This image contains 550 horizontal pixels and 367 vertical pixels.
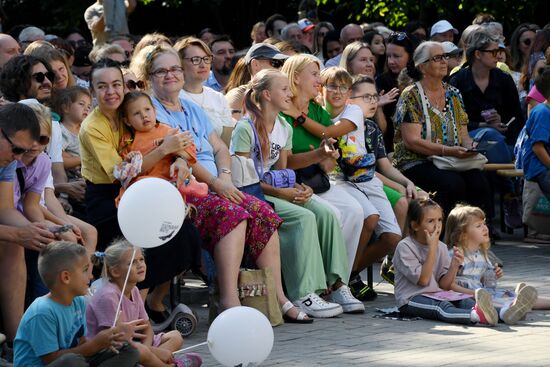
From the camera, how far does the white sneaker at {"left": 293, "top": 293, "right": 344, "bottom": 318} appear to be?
8.23m

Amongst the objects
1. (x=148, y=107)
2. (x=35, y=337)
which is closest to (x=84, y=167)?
(x=148, y=107)

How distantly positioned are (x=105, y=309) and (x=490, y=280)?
3.19 meters

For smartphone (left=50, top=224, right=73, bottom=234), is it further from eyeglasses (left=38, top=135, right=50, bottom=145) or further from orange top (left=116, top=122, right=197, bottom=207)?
orange top (left=116, top=122, right=197, bottom=207)

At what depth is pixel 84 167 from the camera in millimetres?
7762

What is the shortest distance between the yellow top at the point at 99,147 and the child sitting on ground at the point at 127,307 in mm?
996

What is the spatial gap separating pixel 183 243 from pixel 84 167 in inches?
33.5

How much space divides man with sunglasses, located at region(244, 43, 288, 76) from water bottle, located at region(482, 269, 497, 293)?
7.82 ft

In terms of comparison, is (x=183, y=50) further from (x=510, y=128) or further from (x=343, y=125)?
(x=510, y=128)

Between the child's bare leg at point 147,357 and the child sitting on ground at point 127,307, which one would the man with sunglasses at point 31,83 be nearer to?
the child sitting on ground at point 127,307

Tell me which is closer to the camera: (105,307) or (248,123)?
(105,307)

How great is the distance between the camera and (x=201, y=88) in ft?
29.5

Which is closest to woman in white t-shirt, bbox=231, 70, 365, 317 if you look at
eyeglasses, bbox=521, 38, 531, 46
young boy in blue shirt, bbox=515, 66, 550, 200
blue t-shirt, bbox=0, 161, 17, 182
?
blue t-shirt, bbox=0, 161, 17, 182

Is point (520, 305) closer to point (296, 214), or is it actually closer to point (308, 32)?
point (296, 214)

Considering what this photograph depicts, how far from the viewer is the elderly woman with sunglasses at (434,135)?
35.0 ft
